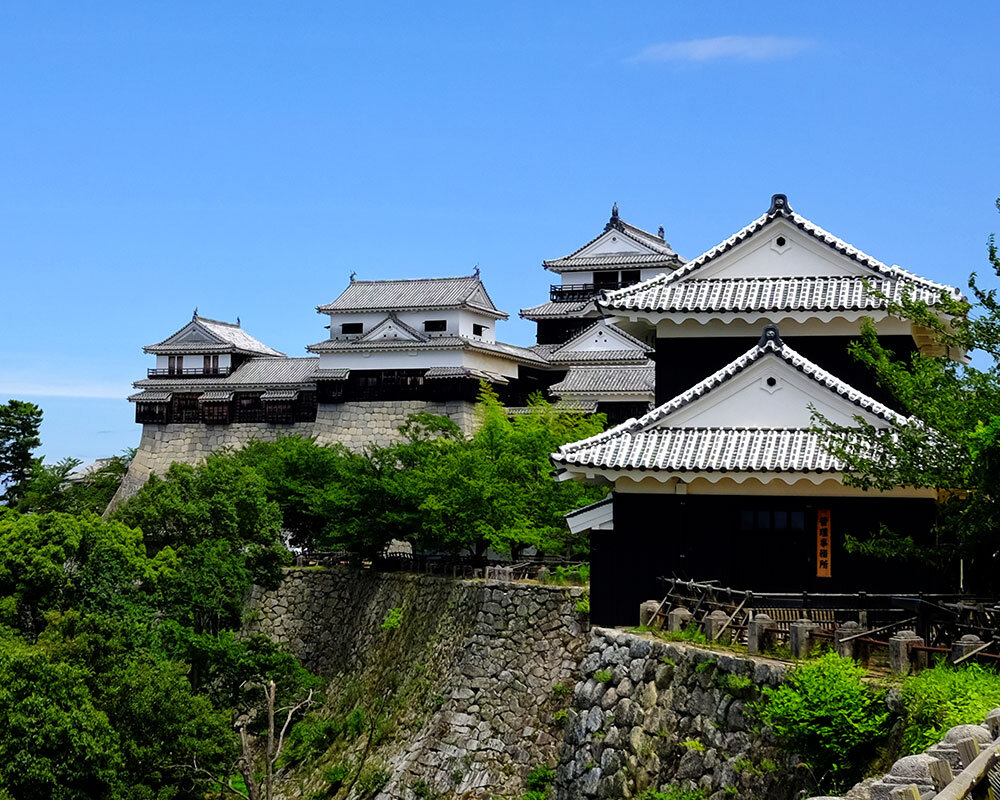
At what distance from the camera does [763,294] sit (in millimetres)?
18531

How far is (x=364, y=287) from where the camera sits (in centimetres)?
5156

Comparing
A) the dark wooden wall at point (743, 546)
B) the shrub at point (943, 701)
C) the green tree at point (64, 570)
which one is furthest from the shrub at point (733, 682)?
the green tree at point (64, 570)

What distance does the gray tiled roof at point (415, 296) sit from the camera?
160 feet

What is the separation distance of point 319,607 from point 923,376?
20.8 metres

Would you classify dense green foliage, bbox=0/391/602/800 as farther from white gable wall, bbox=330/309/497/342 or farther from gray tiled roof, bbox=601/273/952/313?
white gable wall, bbox=330/309/497/342

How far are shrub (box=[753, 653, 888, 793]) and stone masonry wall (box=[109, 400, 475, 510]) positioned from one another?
116 feet

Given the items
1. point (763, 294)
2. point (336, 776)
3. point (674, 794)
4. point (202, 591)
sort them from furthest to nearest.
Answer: point (202, 591), point (336, 776), point (763, 294), point (674, 794)

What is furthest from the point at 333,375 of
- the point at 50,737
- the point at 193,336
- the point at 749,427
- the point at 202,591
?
the point at 749,427

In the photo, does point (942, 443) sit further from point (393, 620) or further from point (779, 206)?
point (393, 620)

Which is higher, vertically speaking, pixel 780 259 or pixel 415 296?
pixel 415 296

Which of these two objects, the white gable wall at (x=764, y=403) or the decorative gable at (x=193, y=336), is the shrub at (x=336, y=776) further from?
the decorative gable at (x=193, y=336)

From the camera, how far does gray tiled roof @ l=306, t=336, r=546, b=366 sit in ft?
156

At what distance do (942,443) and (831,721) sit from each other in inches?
157

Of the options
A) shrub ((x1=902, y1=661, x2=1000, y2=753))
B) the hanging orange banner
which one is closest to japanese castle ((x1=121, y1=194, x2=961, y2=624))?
the hanging orange banner
